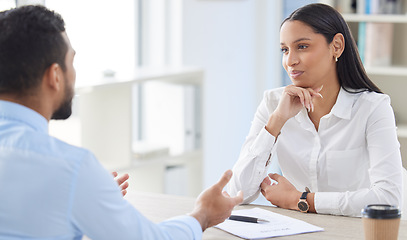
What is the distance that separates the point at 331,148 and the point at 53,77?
116 centimetres

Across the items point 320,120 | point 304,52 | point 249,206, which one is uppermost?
point 304,52

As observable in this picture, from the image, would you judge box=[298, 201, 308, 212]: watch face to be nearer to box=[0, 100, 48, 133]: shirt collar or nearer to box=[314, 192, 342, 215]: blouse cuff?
box=[314, 192, 342, 215]: blouse cuff

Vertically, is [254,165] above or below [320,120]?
below

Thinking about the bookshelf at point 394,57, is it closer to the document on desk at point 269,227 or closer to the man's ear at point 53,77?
the document on desk at point 269,227

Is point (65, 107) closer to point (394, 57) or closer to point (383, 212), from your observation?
point (383, 212)

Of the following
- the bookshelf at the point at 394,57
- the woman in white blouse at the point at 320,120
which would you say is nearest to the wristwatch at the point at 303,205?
the woman in white blouse at the point at 320,120

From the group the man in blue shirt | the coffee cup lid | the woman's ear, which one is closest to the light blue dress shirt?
the man in blue shirt

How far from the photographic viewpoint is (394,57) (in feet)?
12.1

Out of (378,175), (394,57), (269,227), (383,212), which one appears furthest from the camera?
(394,57)

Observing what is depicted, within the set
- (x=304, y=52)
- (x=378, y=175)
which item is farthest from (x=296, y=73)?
(x=378, y=175)

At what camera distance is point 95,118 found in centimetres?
345

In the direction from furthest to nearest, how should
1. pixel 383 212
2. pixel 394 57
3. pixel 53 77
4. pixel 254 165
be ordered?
pixel 394 57 → pixel 254 165 → pixel 383 212 → pixel 53 77

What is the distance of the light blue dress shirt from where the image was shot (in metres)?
1.17

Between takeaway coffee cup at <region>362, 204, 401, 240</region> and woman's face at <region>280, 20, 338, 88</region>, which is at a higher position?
woman's face at <region>280, 20, 338, 88</region>
